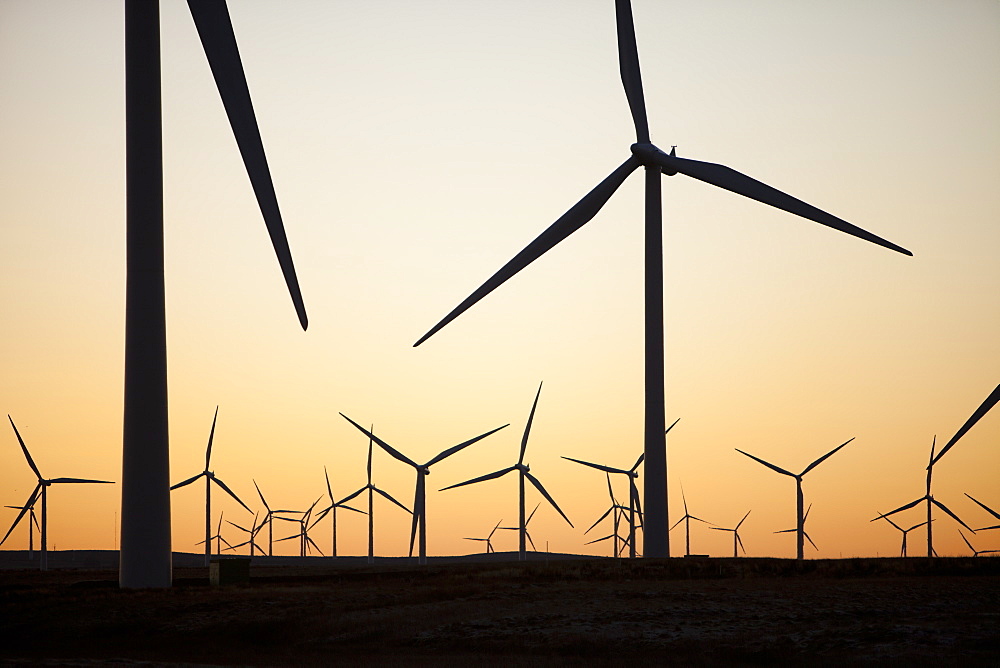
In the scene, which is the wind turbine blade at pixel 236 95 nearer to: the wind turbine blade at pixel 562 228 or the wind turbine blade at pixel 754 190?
the wind turbine blade at pixel 562 228

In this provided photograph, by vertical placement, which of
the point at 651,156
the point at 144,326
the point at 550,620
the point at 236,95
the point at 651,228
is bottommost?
the point at 550,620

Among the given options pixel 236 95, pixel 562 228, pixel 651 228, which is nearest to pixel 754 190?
pixel 651 228

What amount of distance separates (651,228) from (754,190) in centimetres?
551

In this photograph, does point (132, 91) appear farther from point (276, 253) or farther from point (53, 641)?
point (53, 641)

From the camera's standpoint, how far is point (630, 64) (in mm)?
72562

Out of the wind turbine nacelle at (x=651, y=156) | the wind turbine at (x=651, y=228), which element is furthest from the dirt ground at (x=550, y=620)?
the wind turbine nacelle at (x=651, y=156)

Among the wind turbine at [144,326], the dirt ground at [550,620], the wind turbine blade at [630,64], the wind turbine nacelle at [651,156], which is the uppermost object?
the wind turbine blade at [630,64]

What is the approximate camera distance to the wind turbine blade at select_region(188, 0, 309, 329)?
141 feet

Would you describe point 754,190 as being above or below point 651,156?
below

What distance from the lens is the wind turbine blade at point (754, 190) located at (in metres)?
58.9

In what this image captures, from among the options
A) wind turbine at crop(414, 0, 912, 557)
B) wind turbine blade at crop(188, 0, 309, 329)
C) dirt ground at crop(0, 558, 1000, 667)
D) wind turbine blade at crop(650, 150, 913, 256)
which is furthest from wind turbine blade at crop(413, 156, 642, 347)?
wind turbine blade at crop(188, 0, 309, 329)

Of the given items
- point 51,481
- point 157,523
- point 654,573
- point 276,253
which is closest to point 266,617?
point 157,523

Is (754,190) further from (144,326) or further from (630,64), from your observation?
(144,326)

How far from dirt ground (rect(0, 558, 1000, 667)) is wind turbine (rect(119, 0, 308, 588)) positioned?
1.81 metres
